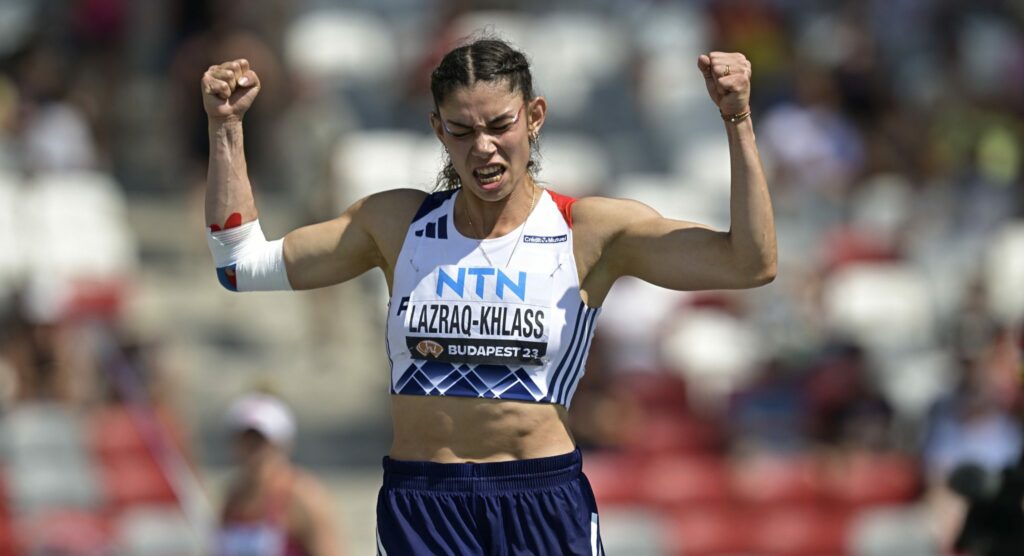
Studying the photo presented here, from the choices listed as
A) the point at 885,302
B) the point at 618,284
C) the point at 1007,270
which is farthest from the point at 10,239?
the point at 1007,270

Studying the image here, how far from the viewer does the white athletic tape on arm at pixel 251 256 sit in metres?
5.34

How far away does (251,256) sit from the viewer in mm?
5348

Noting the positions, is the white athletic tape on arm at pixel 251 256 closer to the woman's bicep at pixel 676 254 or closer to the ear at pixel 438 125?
the ear at pixel 438 125

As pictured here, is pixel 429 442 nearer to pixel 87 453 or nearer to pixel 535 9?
pixel 87 453

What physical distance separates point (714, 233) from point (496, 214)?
66cm

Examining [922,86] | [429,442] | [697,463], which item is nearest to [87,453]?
[697,463]

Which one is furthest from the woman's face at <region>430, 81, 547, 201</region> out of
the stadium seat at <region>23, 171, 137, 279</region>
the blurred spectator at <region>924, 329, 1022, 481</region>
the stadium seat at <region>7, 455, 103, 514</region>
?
the stadium seat at <region>23, 171, 137, 279</region>

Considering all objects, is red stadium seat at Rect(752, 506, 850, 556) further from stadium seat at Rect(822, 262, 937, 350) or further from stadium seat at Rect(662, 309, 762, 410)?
stadium seat at Rect(822, 262, 937, 350)

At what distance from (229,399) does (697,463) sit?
11.1 ft

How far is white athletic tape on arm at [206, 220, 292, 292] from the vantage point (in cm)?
534

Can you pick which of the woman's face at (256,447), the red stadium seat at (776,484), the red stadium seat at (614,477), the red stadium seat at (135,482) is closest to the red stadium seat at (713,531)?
the red stadium seat at (776,484)

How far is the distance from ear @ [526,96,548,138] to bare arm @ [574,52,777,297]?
0.28 metres

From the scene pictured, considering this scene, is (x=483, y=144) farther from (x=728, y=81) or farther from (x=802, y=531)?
(x=802, y=531)

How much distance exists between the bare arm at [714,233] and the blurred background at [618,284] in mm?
5553
